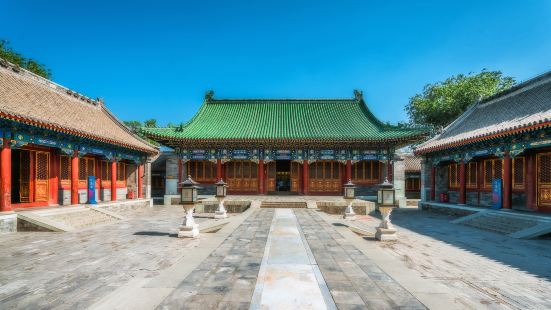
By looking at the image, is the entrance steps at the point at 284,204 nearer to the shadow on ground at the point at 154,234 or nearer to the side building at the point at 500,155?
the shadow on ground at the point at 154,234

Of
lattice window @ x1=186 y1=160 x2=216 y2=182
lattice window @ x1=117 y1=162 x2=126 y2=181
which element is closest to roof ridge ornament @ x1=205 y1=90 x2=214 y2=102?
lattice window @ x1=186 y1=160 x2=216 y2=182

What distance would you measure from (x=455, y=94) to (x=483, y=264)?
31543mm

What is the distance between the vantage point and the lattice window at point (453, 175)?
17.2 meters

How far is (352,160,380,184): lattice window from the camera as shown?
68.1 feet

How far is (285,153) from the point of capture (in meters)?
20.7

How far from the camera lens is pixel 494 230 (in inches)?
422

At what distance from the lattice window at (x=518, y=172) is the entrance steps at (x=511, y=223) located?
2.12 meters

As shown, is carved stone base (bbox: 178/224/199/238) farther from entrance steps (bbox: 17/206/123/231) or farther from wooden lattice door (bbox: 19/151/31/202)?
wooden lattice door (bbox: 19/151/31/202)

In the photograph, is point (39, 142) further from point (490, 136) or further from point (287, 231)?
point (490, 136)

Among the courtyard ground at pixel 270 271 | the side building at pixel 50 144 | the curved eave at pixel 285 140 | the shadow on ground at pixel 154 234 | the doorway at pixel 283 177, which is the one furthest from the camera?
the doorway at pixel 283 177

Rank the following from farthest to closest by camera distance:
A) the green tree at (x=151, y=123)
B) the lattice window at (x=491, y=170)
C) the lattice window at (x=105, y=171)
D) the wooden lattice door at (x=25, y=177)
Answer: the green tree at (x=151, y=123), the lattice window at (x=105, y=171), the lattice window at (x=491, y=170), the wooden lattice door at (x=25, y=177)

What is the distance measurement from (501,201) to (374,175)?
27.6 ft

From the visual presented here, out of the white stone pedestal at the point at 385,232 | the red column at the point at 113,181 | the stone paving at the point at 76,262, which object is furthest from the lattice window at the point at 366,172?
the red column at the point at 113,181

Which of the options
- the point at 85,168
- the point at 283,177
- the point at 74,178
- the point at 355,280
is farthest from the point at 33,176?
the point at 283,177
